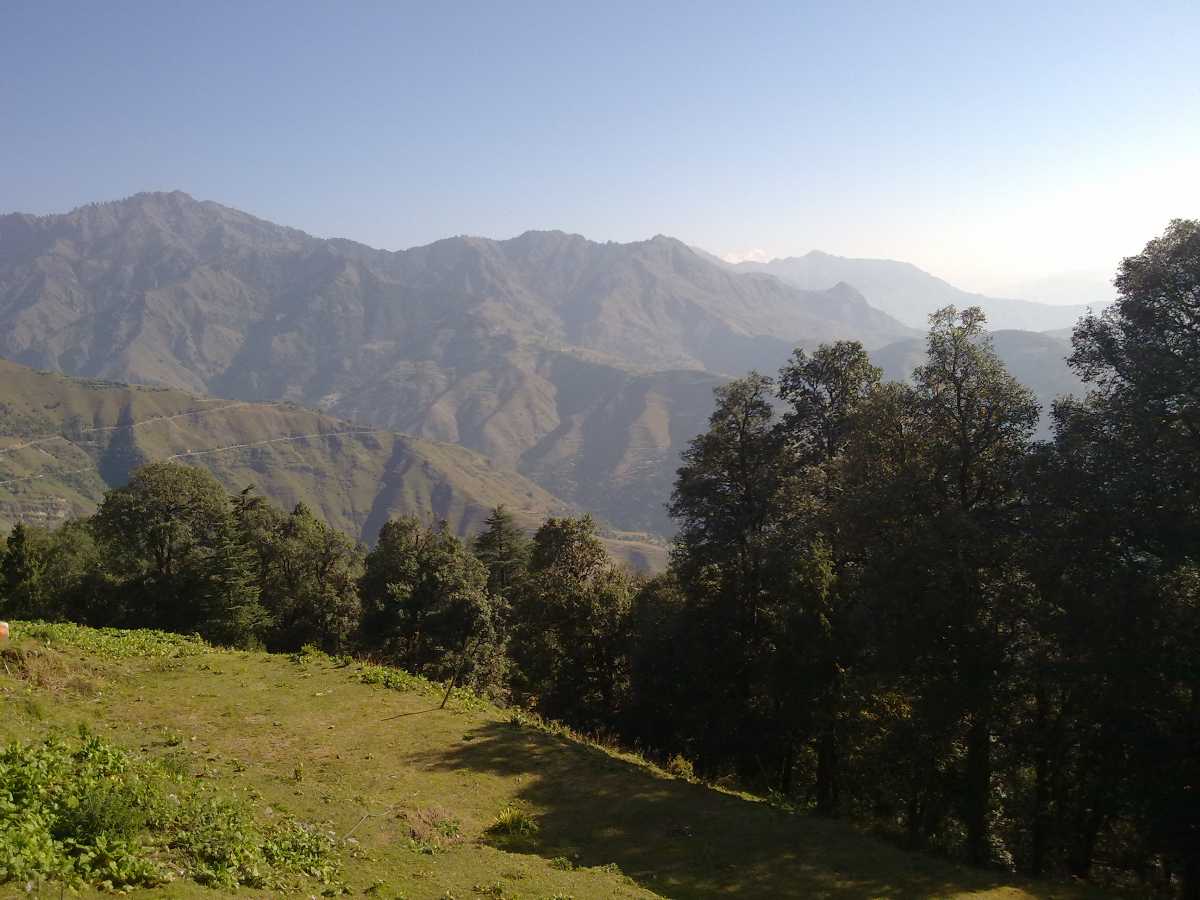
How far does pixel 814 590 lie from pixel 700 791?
25.4 feet

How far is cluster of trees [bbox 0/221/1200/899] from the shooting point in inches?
722

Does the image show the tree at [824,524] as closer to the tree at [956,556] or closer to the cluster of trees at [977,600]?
the cluster of trees at [977,600]

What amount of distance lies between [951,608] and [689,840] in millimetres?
9968

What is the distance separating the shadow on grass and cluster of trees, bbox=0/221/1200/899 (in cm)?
288

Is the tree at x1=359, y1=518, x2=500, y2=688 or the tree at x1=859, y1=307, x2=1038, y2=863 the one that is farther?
the tree at x1=359, y1=518, x2=500, y2=688

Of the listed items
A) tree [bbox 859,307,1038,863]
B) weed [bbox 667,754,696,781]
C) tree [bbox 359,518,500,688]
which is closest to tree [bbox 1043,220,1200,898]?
tree [bbox 859,307,1038,863]

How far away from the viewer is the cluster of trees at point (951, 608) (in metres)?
18.3

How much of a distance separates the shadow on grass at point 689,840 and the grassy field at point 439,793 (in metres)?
0.06

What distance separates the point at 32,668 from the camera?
2258cm

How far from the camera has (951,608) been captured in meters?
20.5

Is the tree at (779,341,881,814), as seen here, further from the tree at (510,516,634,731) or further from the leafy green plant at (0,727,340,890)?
the leafy green plant at (0,727,340,890)

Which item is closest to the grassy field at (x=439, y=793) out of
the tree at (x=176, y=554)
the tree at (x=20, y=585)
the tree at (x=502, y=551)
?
the tree at (x=176, y=554)

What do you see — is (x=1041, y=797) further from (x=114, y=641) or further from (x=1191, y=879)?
(x=114, y=641)

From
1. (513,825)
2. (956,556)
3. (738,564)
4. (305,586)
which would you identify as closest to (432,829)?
(513,825)
